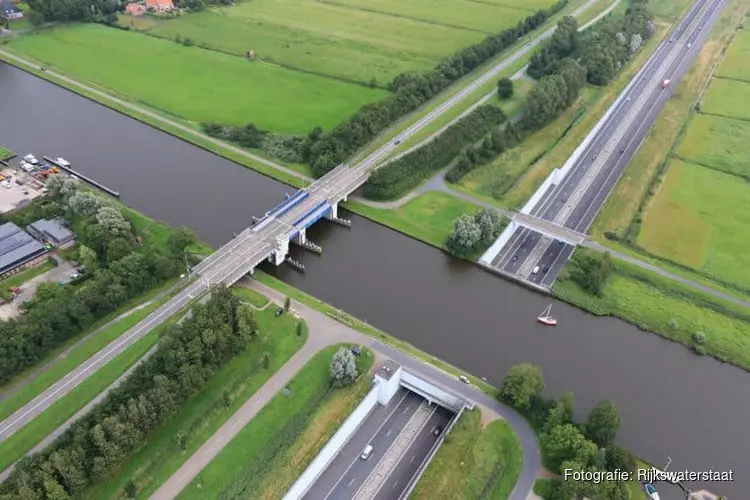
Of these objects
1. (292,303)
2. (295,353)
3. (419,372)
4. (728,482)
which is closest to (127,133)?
(292,303)

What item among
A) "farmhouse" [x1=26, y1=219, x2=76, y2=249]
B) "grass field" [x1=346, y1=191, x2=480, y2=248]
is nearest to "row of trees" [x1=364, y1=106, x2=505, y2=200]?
"grass field" [x1=346, y1=191, x2=480, y2=248]

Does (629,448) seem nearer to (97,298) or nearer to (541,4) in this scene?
(97,298)

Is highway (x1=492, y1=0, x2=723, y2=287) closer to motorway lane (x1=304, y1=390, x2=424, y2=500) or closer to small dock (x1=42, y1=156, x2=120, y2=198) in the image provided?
motorway lane (x1=304, y1=390, x2=424, y2=500)

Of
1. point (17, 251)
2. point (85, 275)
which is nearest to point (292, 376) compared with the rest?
point (85, 275)

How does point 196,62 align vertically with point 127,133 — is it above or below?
above

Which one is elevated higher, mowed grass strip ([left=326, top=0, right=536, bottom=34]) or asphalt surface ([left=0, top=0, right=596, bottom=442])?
mowed grass strip ([left=326, top=0, right=536, bottom=34])

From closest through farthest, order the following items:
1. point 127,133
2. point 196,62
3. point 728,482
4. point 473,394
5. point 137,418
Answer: point 137,418, point 728,482, point 473,394, point 127,133, point 196,62
